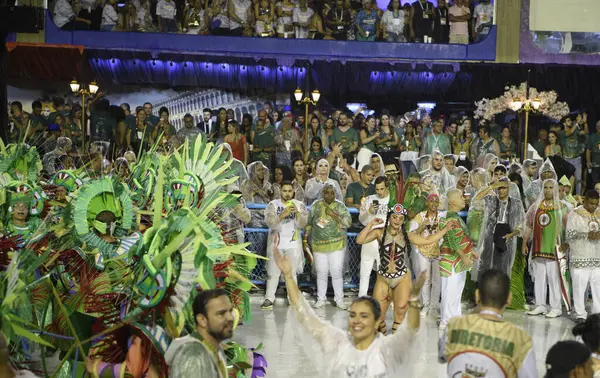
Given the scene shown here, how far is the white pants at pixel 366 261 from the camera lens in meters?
11.4

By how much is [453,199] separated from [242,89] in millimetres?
10181

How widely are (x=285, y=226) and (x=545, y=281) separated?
3.15 meters

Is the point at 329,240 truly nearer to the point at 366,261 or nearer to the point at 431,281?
the point at 366,261

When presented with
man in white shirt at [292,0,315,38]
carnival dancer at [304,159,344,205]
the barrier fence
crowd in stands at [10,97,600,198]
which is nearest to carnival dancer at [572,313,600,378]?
the barrier fence

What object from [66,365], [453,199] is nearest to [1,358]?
[66,365]

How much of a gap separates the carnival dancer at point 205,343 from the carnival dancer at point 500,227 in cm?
733

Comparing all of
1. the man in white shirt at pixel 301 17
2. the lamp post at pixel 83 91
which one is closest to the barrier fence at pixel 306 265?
the lamp post at pixel 83 91

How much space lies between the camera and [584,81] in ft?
59.5

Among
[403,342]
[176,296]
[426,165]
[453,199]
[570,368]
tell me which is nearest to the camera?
[570,368]

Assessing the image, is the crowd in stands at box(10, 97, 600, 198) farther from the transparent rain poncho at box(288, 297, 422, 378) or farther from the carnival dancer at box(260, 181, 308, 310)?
the transparent rain poncho at box(288, 297, 422, 378)

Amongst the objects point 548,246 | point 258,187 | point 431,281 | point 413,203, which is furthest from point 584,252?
point 258,187

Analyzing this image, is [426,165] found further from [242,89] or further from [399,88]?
[242,89]

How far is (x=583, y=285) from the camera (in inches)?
426

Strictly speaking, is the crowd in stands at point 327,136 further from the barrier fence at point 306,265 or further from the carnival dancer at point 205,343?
the carnival dancer at point 205,343
